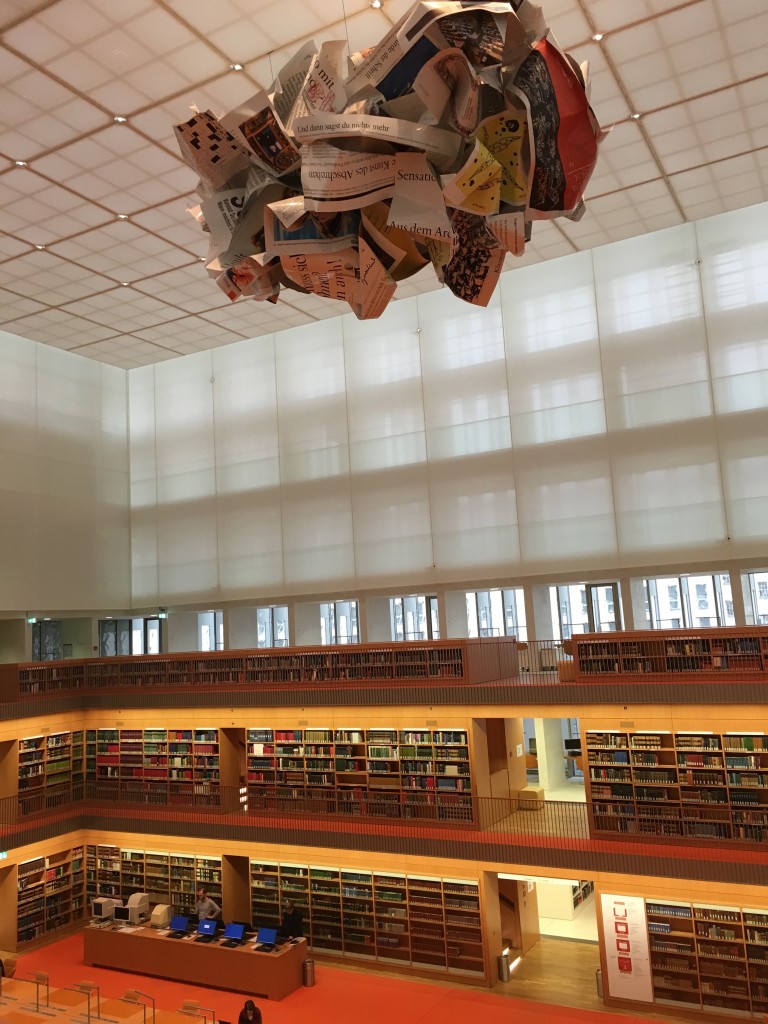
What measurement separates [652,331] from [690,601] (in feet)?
19.7

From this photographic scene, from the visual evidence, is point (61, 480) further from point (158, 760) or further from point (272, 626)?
point (158, 760)

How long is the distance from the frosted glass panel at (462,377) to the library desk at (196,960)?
1135 centimetres

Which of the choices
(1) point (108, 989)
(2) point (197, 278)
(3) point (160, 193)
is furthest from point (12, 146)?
(1) point (108, 989)

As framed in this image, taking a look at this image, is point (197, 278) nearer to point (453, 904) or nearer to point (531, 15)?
point (453, 904)

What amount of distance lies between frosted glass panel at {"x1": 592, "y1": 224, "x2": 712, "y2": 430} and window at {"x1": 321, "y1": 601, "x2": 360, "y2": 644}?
8338 mm

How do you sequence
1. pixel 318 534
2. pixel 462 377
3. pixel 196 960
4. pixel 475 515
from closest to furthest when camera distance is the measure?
pixel 196 960 → pixel 475 515 → pixel 462 377 → pixel 318 534

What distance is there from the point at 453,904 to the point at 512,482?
917 cm

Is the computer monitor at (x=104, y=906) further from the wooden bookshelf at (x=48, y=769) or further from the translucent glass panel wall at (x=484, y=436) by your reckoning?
the translucent glass panel wall at (x=484, y=436)

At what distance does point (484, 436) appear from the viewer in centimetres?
1973

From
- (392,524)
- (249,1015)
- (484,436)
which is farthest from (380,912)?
(484,436)

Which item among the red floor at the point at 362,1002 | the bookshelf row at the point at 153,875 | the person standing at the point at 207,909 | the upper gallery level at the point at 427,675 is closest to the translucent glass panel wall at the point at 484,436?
the upper gallery level at the point at 427,675

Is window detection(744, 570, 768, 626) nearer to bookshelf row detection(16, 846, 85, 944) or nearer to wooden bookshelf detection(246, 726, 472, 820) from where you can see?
wooden bookshelf detection(246, 726, 472, 820)

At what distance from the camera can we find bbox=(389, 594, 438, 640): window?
20938 millimetres

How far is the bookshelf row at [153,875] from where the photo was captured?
1692 centimetres
